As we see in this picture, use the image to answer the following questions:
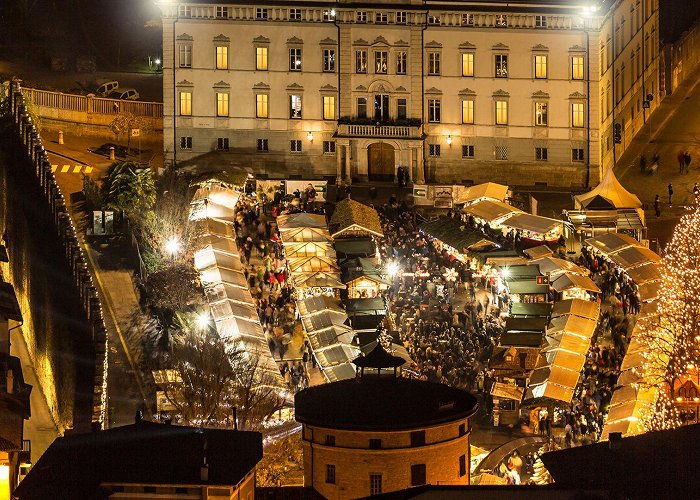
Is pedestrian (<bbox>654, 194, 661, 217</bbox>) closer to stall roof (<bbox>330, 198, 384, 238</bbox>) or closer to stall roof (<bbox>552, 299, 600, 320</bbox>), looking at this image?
stall roof (<bbox>330, 198, 384, 238</bbox>)

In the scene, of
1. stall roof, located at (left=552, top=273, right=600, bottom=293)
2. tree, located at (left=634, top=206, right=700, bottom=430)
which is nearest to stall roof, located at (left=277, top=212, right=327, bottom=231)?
stall roof, located at (left=552, top=273, right=600, bottom=293)

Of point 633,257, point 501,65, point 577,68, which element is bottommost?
point 633,257

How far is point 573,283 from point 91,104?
125 feet

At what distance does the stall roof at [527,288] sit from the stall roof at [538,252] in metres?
3.30

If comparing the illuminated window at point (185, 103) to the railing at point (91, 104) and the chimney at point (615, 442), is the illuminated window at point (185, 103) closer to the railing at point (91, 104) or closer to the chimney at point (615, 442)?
the railing at point (91, 104)

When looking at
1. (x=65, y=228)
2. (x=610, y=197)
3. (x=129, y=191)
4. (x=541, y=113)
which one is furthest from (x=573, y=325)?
(x=541, y=113)

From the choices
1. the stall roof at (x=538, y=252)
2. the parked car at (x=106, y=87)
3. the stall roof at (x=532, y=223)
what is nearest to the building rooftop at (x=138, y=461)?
the stall roof at (x=538, y=252)

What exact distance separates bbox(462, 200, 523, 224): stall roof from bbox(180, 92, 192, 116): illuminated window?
61.9 ft

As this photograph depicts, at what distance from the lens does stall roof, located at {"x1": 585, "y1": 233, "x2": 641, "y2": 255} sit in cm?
9073

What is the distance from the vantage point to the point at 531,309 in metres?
83.9

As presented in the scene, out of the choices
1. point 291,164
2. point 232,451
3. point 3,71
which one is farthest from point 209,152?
point 232,451

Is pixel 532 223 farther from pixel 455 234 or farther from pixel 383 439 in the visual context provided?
pixel 383 439

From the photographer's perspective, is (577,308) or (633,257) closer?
(577,308)

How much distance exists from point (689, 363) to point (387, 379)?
14229 millimetres
